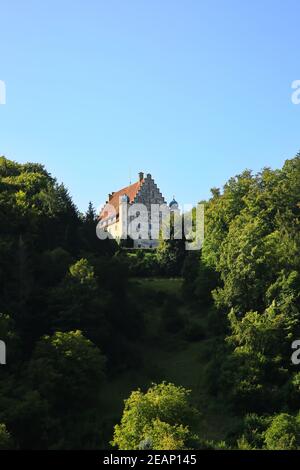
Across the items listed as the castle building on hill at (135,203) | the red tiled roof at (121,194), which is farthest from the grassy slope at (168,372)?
the red tiled roof at (121,194)

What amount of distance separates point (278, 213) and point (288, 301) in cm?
1117

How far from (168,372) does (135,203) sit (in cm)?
4190

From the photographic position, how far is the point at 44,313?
44.0 m

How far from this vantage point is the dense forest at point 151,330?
32.2 meters

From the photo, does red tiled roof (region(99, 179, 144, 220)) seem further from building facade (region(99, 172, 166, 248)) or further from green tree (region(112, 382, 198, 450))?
green tree (region(112, 382, 198, 450))

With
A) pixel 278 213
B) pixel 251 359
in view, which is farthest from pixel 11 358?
pixel 278 213

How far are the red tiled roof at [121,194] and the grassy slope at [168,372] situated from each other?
27.7m

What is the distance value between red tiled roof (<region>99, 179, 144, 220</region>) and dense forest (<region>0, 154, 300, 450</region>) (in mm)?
21709

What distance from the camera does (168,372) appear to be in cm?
4412

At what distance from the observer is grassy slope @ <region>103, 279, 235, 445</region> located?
120 feet

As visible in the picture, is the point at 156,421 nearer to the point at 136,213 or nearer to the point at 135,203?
the point at 136,213

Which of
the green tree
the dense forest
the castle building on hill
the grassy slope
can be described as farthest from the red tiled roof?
the green tree

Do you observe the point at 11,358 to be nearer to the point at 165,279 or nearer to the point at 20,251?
the point at 20,251

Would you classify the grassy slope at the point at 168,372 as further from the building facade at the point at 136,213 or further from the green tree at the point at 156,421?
the building facade at the point at 136,213
